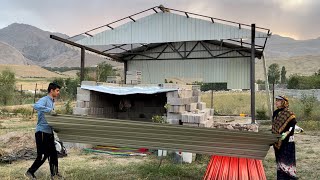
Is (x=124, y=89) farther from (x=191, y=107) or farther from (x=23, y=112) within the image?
(x=23, y=112)

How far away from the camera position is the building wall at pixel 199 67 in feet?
52.1

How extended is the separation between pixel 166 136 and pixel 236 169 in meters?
1.27

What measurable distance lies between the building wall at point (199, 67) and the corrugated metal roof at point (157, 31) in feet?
7.32

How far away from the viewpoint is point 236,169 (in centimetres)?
509

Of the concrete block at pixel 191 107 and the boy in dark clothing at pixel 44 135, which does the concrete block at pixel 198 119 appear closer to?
the concrete block at pixel 191 107

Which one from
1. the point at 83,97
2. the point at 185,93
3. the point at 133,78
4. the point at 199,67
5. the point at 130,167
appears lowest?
the point at 130,167

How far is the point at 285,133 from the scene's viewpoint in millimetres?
5020

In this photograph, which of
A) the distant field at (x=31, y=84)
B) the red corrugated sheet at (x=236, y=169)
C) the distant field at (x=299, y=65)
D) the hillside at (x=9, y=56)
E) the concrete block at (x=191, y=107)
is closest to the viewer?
the red corrugated sheet at (x=236, y=169)

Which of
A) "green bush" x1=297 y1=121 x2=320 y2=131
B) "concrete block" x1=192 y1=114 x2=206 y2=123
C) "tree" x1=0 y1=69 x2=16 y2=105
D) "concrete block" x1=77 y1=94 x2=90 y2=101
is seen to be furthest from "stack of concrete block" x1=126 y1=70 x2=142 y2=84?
"tree" x1=0 y1=69 x2=16 y2=105

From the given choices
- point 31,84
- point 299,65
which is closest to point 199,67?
point 31,84

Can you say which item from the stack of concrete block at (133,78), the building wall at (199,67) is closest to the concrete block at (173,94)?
the stack of concrete block at (133,78)

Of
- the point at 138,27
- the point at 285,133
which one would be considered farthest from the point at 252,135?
the point at 138,27

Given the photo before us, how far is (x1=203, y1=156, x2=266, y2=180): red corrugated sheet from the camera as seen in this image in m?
5.06

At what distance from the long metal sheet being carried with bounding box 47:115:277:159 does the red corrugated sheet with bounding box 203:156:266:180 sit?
1.56 ft
